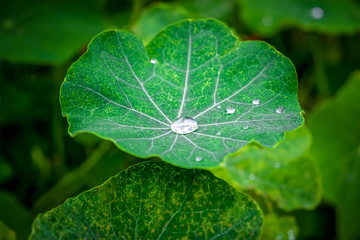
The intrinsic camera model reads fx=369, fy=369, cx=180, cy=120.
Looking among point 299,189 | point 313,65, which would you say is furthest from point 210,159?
point 313,65

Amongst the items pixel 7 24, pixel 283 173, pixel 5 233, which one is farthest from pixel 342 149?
pixel 7 24

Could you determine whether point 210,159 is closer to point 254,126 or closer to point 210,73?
point 254,126

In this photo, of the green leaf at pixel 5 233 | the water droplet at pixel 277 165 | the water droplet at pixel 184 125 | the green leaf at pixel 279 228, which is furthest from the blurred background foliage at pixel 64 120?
the water droplet at pixel 184 125

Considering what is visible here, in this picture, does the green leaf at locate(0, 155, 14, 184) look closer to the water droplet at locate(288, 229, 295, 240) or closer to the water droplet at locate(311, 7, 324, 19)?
the water droplet at locate(288, 229, 295, 240)

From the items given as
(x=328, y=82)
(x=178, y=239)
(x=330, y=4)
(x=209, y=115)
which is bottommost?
(x=328, y=82)

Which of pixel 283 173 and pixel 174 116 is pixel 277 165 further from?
pixel 174 116
